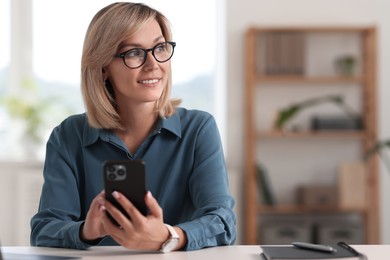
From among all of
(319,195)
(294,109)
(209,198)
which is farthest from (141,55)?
(319,195)

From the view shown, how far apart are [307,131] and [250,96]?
0.48 metres

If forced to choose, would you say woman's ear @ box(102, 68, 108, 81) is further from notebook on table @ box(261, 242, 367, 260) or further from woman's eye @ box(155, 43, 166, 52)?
notebook on table @ box(261, 242, 367, 260)

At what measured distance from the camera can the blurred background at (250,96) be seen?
4.54 m

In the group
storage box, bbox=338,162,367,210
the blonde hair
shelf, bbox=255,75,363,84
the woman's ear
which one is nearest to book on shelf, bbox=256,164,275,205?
storage box, bbox=338,162,367,210

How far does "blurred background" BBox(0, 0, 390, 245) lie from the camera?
454cm

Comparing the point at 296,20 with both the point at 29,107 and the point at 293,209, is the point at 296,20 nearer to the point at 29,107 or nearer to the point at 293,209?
the point at 293,209

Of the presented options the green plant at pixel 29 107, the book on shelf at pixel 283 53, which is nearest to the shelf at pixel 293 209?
the book on shelf at pixel 283 53

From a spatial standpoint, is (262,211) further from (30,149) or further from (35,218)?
(35,218)

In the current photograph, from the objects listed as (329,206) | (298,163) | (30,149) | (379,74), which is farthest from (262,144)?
(30,149)

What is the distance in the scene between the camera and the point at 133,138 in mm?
2033

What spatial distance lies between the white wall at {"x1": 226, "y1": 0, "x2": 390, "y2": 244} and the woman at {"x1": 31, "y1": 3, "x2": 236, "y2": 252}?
256cm

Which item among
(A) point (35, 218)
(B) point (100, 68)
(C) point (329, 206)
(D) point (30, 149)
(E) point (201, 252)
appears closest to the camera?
(E) point (201, 252)

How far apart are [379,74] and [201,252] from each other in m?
3.27

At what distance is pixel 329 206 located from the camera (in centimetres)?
449
